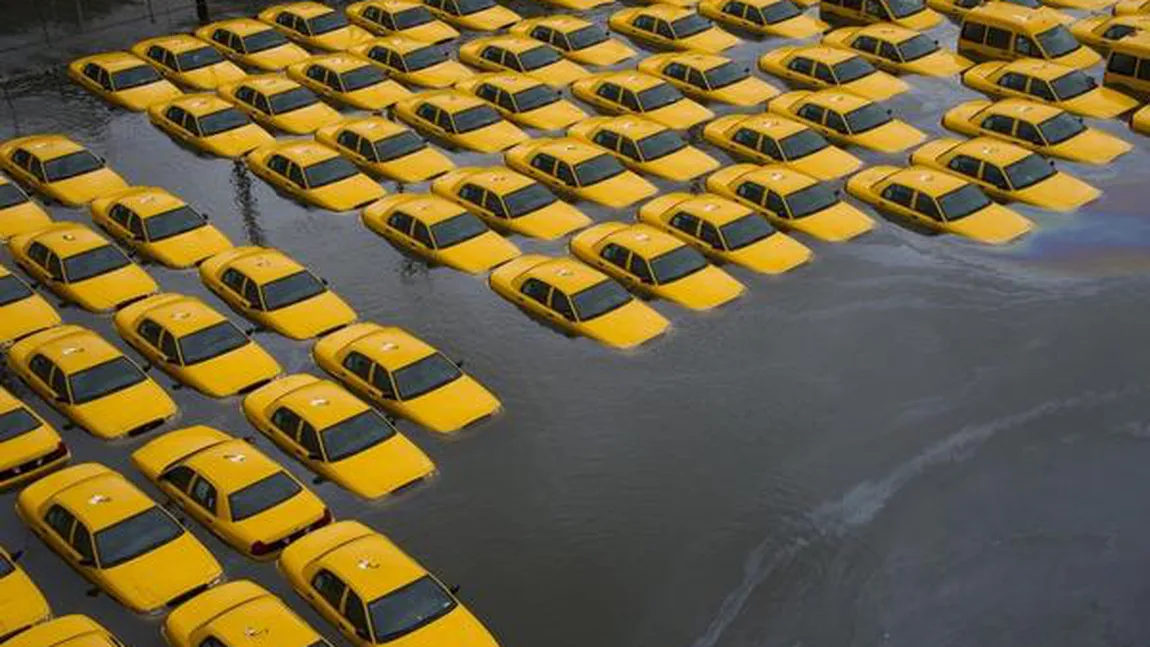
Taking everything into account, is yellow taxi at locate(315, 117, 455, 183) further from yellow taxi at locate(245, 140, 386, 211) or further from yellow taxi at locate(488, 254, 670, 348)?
yellow taxi at locate(488, 254, 670, 348)

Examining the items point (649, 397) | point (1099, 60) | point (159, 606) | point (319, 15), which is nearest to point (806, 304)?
point (649, 397)

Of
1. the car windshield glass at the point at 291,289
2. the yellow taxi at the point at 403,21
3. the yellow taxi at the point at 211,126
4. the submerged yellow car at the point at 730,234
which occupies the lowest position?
the car windshield glass at the point at 291,289

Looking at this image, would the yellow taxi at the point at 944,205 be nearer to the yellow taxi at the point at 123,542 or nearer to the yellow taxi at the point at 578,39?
the yellow taxi at the point at 578,39

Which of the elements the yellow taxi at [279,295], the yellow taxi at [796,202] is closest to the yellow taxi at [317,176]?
the yellow taxi at [279,295]

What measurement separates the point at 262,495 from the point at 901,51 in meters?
28.9

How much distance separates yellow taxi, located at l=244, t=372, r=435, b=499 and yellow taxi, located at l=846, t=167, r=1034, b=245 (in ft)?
51.1

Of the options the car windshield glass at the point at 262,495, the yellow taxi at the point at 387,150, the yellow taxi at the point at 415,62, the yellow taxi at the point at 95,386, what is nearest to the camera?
the car windshield glass at the point at 262,495

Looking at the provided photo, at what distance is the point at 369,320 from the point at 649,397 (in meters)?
7.28

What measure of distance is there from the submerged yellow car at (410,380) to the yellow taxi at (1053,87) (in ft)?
72.7

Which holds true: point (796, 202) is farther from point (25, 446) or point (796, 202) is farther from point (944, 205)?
point (25, 446)

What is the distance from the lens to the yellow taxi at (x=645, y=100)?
1582 inches

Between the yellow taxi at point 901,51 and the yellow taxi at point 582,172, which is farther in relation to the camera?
the yellow taxi at point 901,51

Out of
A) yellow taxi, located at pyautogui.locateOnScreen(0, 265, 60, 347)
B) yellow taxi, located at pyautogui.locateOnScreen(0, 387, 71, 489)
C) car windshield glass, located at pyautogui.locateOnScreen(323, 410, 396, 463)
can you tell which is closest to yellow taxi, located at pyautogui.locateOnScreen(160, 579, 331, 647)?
car windshield glass, located at pyautogui.locateOnScreen(323, 410, 396, 463)

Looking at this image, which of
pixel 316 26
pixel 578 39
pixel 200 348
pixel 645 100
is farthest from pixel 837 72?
pixel 200 348
